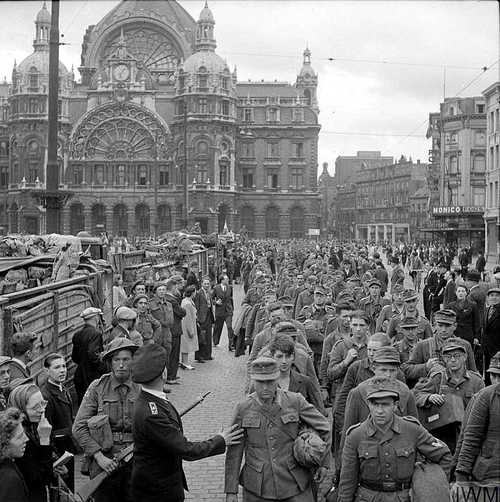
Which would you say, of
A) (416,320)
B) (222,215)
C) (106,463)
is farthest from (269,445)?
(222,215)

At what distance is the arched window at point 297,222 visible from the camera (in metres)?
88.1

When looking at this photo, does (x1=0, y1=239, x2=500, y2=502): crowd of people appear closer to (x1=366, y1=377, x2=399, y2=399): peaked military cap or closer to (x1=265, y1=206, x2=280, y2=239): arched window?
(x1=366, y1=377, x2=399, y2=399): peaked military cap

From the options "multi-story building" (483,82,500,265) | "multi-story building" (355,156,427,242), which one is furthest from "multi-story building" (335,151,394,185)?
"multi-story building" (483,82,500,265)

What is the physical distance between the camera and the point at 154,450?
5.52 m

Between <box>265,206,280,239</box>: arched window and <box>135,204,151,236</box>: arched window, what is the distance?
12970 mm

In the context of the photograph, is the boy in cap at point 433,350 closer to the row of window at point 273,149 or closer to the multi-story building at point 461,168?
the multi-story building at point 461,168

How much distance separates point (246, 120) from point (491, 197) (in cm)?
4295

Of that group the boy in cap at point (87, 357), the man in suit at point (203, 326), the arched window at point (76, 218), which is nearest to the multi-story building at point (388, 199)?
the arched window at point (76, 218)

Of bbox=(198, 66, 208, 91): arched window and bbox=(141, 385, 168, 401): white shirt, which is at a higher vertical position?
bbox=(198, 66, 208, 91): arched window

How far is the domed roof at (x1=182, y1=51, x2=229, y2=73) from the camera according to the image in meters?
82.6

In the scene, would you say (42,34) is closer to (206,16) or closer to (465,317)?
(206,16)

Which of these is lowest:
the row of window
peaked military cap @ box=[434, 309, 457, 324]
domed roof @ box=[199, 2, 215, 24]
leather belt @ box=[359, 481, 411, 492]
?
leather belt @ box=[359, 481, 411, 492]

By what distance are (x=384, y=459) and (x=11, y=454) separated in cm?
236

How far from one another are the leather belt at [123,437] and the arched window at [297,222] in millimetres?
81685
